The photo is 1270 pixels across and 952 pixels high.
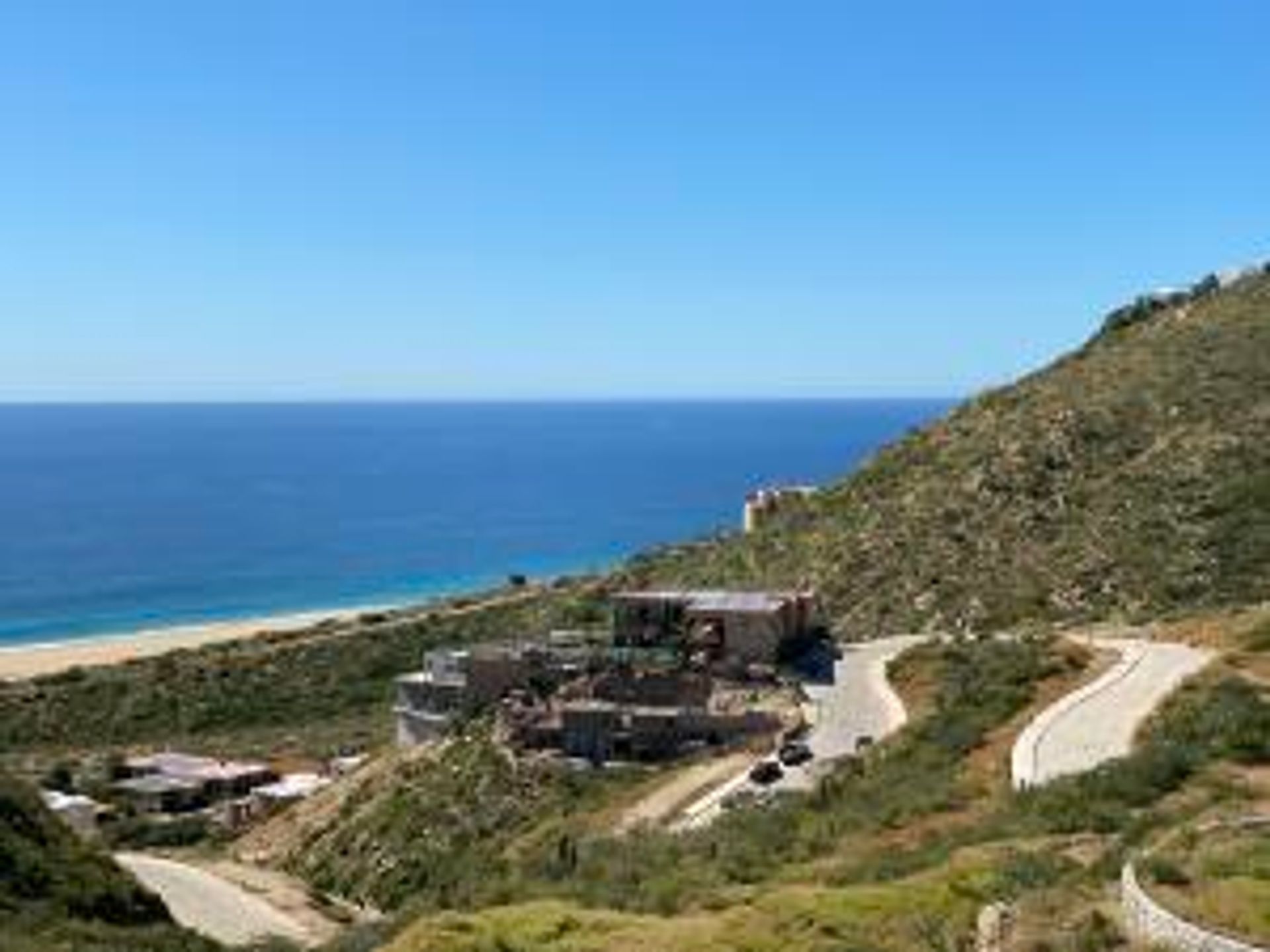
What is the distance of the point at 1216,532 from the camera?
5731 cm

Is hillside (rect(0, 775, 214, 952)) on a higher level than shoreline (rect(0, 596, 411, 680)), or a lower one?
higher

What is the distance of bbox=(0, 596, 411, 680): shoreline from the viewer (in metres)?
98.8

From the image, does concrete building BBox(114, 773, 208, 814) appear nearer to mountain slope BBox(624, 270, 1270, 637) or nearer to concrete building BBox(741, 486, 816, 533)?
mountain slope BBox(624, 270, 1270, 637)

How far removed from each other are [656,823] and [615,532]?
491ft

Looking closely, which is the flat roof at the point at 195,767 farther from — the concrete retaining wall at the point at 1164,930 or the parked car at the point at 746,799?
the concrete retaining wall at the point at 1164,930

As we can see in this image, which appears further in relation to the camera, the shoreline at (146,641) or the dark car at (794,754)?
the shoreline at (146,641)

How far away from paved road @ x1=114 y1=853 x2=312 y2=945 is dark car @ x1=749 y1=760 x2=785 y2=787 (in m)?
9.00

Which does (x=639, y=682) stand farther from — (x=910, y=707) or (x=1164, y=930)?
(x=1164, y=930)

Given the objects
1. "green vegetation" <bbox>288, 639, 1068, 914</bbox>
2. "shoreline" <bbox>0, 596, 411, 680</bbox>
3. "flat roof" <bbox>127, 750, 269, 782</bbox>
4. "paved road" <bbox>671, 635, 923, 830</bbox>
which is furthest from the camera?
"shoreline" <bbox>0, 596, 411, 680</bbox>

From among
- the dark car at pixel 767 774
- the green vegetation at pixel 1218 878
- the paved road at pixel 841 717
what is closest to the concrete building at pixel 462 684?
the paved road at pixel 841 717

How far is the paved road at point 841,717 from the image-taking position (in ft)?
126

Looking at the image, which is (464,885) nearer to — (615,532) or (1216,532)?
(1216,532)

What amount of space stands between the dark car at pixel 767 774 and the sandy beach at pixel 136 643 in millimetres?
57171

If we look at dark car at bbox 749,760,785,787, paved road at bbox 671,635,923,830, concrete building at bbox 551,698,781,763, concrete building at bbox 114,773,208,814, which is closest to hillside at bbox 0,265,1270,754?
paved road at bbox 671,635,923,830
